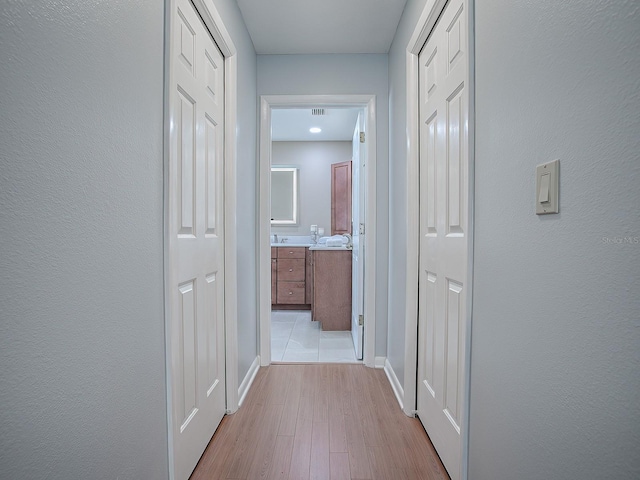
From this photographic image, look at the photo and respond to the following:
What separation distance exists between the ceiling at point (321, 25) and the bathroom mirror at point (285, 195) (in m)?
2.58

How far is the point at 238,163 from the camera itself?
2.17m

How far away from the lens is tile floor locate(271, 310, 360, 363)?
2.99 meters

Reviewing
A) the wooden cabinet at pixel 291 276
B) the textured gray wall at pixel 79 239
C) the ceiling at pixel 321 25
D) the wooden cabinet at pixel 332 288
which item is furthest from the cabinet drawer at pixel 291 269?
the textured gray wall at pixel 79 239

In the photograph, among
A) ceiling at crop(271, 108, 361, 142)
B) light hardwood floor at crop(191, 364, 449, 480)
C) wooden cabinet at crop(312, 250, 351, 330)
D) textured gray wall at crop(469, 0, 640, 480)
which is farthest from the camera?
ceiling at crop(271, 108, 361, 142)

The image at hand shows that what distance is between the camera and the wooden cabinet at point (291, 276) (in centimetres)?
473

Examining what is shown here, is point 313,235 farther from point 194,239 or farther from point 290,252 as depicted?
point 194,239

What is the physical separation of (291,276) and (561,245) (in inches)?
161

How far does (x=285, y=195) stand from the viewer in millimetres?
5297

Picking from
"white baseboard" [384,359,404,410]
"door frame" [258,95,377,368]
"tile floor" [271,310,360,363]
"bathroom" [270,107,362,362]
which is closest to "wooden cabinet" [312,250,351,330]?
"bathroom" [270,107,362,362]

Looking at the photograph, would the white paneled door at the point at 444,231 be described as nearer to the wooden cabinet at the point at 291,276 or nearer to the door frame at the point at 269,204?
the door frame at the point at 269,204

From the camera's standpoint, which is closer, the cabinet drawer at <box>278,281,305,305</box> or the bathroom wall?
the cabinet drawer at <box>278,281,305,305</box>

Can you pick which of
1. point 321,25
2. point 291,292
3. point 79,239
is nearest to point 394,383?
point 79,239

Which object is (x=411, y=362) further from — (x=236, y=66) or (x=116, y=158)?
(x=236, y=66)

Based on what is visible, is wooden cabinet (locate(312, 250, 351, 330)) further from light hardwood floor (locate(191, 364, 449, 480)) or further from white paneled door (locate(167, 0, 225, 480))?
white paneled door (locate(167, 0, 225, 480))
